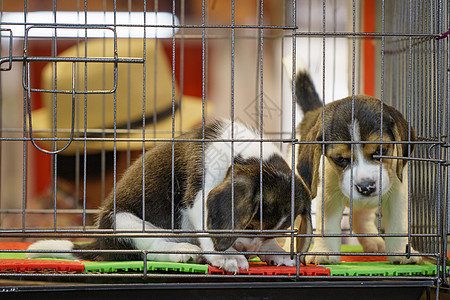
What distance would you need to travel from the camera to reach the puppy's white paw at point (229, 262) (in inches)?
94.0

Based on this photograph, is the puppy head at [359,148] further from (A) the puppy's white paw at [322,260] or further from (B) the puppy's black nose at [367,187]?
(A) the puppy's white paw at [322,260]

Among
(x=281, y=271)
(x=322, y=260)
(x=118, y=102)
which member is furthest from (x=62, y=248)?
(x=118, y=102)

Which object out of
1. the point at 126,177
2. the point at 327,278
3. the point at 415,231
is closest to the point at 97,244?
the point at 126,177

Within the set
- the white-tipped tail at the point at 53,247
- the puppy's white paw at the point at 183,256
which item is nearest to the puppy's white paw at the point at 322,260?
the puppy's white paw at the point at 183,256

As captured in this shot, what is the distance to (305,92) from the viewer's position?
362 cm

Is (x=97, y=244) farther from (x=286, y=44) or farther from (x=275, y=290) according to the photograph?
(x=286, y=44)

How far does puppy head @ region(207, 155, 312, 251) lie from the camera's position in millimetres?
2430

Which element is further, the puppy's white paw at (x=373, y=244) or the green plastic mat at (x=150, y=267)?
the puppy's white paw at (x=373, y=244)

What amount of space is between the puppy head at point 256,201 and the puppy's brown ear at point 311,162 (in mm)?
189

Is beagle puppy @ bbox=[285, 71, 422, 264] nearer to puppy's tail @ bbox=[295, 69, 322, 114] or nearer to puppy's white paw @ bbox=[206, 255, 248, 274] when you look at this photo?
puppy's white paw @ bbox=[206, 255, 248, 274]

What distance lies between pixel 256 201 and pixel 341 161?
0.49 meters

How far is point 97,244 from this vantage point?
2.86 m

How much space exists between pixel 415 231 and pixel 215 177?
1098 millimetres

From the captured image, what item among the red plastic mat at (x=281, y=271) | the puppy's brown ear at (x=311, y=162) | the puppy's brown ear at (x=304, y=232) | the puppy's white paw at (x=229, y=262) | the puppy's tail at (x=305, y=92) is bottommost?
the red plastic mat at (x=281, y=271)
